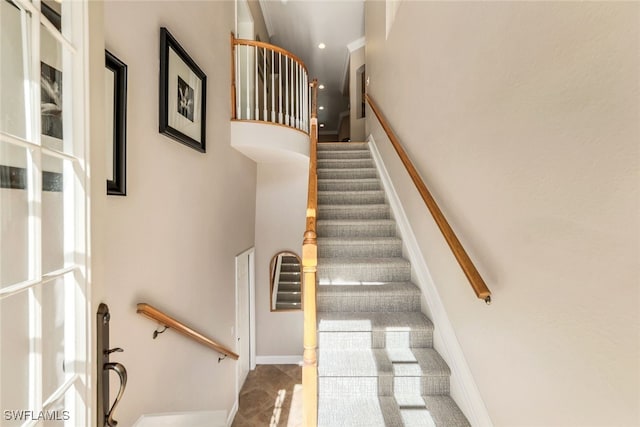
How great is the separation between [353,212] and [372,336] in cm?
130

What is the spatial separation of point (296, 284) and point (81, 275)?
14.4 feet

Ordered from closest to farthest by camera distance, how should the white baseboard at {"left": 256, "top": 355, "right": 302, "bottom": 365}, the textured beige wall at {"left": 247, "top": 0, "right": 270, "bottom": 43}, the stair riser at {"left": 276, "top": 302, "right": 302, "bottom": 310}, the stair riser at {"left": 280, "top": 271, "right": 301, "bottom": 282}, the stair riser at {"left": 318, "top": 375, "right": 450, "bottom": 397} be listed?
the stair riser at {"left": 318, "top": 375, "right": 450, "bottom": 397} < the textured beige wall at {"left": 247, "top": 0, "right": 270, "bottom": 43} < the white baseboard at {"left": 256, "top": 355, "right": 302, "bottom": 365} < the stair riser at {"left": 276, "top": 302, "right": 302, "bottom": 310} < the stair riser at {"left": 280, "top": 271, "right": 301, "bottom": 282}

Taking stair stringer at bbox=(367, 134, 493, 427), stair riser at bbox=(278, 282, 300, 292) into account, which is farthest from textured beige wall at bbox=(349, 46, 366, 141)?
stair stringer at bbox=(367, 134, 493, 427)

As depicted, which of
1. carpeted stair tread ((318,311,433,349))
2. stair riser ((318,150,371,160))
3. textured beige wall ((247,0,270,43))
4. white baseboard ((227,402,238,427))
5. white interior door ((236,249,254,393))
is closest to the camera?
carpeted stair tread ((318,311,433,349))

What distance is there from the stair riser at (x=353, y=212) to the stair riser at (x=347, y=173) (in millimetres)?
694

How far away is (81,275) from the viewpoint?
27.4 inches

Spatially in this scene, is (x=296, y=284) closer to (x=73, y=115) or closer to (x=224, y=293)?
(x=224, y=293)

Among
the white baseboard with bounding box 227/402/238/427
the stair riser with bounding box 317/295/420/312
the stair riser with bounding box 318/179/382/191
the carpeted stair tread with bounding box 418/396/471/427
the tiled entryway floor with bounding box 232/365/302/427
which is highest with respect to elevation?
the stair riser with bounding box 318/179/382/191

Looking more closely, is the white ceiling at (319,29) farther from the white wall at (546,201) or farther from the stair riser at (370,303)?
the stair riser at (370,303)

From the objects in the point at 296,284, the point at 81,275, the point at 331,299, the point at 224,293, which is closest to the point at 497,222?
the point at 331,299

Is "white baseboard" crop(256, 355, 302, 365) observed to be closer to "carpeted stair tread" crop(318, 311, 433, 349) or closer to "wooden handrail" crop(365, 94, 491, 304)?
"carpeted stair tread" crop(318, 311, 433, 349)

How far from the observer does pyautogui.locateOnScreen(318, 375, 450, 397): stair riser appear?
1.57 m

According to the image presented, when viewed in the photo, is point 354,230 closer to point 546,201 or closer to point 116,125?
point 546,201

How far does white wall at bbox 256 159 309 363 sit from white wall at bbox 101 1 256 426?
4.70ft
